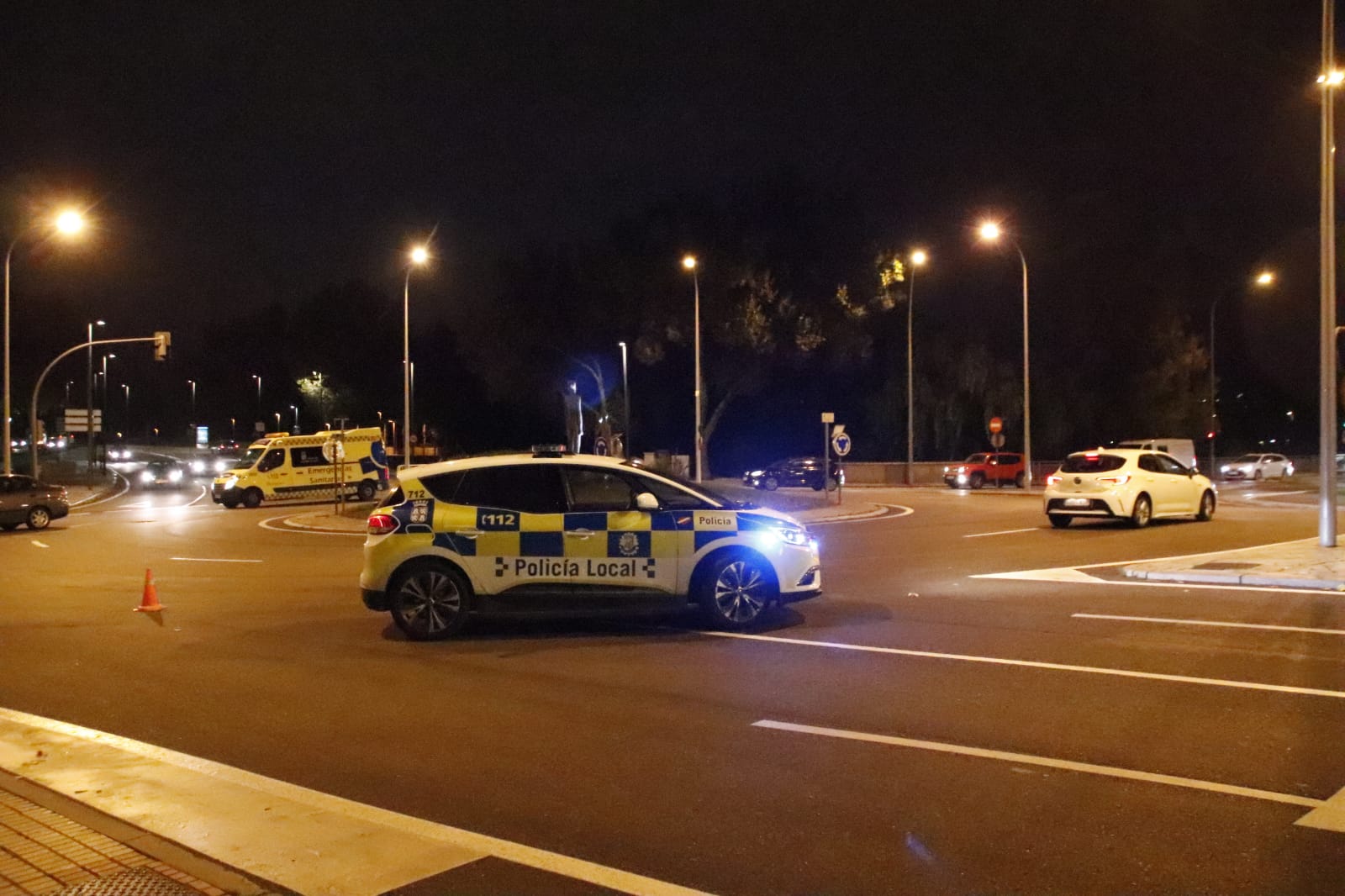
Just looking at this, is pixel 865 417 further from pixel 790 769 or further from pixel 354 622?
pixel 790 769

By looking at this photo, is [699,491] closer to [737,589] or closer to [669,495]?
[669,495]

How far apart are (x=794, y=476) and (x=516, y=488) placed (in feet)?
116

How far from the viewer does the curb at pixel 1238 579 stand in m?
13.3

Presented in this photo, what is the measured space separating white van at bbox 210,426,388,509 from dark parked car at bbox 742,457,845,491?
1538cm

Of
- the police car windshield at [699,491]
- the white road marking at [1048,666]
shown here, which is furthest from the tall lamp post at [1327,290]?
the police car windshield at [699,491]

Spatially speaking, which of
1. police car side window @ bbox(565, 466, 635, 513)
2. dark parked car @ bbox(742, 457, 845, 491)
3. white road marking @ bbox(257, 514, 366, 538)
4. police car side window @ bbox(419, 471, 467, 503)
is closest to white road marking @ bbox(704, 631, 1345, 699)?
police car side window @ bbox(565, 466, 635, 513)

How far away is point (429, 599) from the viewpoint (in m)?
10.6

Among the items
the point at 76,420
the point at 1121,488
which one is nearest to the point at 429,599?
the point at 1121,488

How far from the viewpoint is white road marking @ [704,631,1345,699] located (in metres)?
8.23

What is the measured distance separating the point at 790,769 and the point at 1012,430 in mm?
51186

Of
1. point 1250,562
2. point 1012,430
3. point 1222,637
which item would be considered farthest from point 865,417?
point 1222,637

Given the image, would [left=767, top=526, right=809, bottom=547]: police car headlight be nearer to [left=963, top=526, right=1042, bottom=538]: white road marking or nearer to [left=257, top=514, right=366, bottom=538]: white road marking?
[left=963, top=526, right=1042, bottom=538]: white road marking

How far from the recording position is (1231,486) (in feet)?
147

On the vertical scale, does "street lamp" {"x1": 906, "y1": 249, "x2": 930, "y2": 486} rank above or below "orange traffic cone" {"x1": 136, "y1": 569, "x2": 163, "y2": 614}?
above
